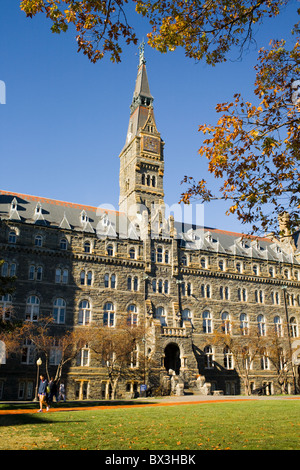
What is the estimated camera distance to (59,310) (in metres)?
42.0

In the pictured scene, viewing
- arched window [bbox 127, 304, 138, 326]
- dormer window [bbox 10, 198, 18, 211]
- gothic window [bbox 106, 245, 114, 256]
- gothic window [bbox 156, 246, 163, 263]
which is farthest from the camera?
gothic window [bbox 156, 246, 163, 263]

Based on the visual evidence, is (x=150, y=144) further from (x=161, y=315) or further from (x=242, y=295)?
(x=161, y=315)

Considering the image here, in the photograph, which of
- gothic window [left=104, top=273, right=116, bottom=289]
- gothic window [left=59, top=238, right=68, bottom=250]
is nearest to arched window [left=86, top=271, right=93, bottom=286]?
gothic window [left=104, top=273, right=116, bottom=289]

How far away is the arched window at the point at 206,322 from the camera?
162 feet

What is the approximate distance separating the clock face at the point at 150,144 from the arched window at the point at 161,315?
880 inches

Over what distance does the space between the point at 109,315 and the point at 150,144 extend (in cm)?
2518

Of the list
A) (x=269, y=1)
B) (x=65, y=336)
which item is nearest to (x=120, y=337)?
(x=65, y=336)

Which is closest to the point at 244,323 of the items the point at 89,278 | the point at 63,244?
the point at 89,278

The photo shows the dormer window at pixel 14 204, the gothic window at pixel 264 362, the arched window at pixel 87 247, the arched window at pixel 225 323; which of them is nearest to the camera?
the dormer window at pixel 14 204

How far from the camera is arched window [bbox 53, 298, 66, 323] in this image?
41.6 meters

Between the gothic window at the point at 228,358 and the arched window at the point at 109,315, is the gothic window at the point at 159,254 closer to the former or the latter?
the arched window at the point at 109,315

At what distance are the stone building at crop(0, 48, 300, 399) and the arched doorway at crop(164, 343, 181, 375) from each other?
106mm

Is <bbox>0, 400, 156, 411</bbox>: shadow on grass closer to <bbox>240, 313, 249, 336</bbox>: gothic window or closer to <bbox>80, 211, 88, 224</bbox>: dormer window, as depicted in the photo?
<bbox>80, 211, 88, 224</bbox>: dormer window

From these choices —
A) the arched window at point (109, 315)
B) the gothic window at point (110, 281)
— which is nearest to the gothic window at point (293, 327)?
the arched window at point (109, 315)
